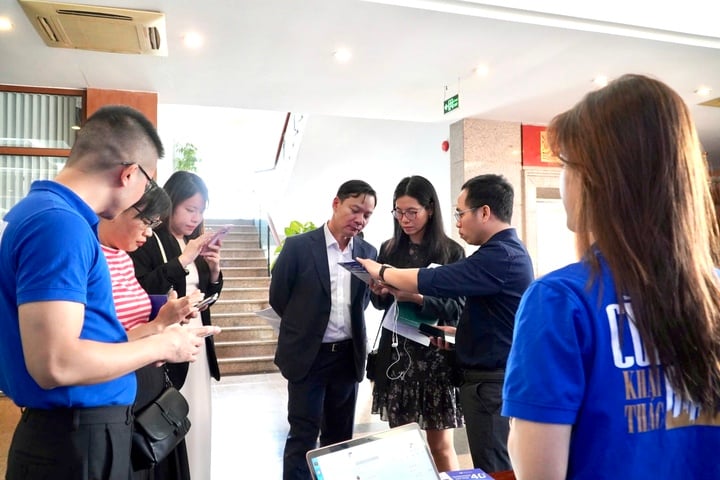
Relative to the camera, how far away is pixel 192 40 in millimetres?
3920

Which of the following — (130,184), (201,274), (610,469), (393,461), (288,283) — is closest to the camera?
(610,469)

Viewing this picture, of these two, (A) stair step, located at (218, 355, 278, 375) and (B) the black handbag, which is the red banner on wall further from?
(B) the black handbag

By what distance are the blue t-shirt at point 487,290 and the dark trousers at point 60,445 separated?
119 centimetres

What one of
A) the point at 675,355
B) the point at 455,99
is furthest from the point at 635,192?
the point at 455,99

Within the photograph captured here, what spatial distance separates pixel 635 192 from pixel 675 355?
0.78 feet

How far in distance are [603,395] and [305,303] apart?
1894 millimetres

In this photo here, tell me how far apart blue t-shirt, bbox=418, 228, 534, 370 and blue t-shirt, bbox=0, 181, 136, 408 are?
116cm

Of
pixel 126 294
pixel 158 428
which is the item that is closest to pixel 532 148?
pixel 126 294

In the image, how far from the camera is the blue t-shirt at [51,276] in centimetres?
102

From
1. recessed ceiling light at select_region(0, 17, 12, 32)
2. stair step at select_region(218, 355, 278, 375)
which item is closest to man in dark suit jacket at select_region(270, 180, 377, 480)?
recessed ceiling light at select_region(0, 17, 12, 32)

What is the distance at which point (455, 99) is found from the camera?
511cm

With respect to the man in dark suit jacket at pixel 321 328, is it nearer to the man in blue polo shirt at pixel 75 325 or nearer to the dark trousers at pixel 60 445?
the man in blue polo shirt at pixel 75 325

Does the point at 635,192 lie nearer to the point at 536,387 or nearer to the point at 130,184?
the point at 536,387

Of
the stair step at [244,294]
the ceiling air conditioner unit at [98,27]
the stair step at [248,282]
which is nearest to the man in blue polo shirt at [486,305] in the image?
the ceiling air conditioner unit at [98,27]
